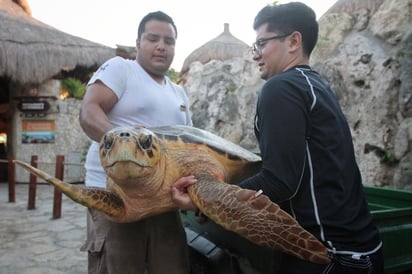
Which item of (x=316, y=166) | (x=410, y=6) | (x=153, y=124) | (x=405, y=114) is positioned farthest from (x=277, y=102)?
(x=410, y=6)

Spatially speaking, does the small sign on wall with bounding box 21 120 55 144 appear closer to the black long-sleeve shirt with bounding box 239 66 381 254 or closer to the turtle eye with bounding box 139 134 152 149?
the turtle eye with bounding box 139 134 152 149

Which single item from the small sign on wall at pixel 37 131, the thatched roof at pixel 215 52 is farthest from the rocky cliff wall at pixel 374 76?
the thatched roof at pixel 215 52

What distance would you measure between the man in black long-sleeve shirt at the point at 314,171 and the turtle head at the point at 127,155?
1.25ft

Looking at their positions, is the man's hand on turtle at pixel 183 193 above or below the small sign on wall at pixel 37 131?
above

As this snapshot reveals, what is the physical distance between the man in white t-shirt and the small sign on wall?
8.89m

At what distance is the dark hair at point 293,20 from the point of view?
1368 mm

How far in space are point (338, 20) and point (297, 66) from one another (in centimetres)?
626

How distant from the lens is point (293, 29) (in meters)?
1.37

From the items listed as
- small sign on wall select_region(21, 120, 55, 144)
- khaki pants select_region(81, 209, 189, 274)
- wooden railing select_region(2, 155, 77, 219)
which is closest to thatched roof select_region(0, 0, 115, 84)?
small sign on wall select_region(21, 120, 55, 144)

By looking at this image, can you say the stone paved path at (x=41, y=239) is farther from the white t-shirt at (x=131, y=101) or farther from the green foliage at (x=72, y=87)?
the green foliage at (x=72, y=87)

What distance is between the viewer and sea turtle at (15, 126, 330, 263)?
1162mm

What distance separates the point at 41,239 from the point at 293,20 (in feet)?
14.9

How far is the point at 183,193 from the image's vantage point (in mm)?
1408

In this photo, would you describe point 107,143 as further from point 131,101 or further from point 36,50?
point 36,50
